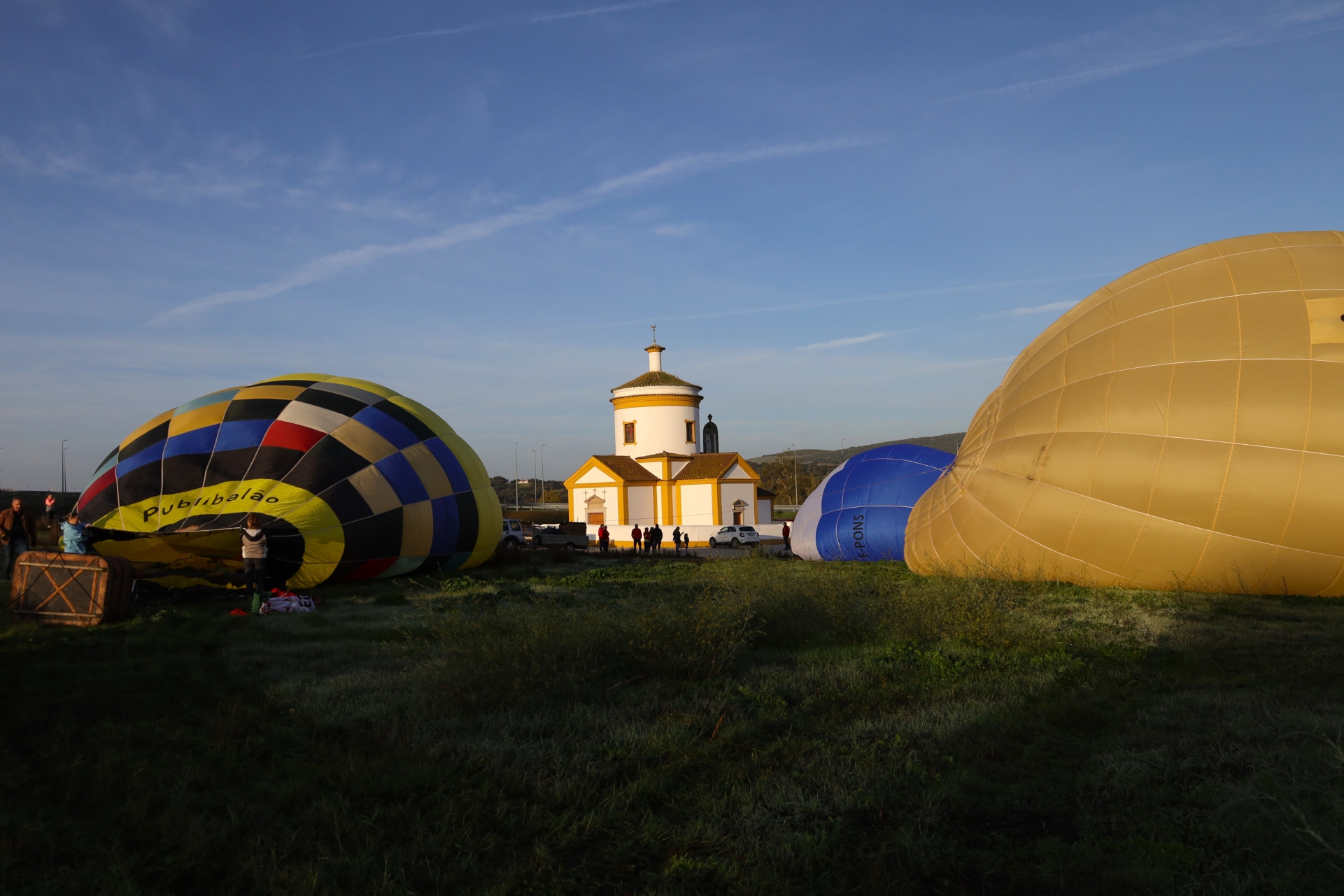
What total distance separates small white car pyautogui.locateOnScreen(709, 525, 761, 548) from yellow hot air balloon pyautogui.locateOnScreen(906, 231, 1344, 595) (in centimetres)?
2441

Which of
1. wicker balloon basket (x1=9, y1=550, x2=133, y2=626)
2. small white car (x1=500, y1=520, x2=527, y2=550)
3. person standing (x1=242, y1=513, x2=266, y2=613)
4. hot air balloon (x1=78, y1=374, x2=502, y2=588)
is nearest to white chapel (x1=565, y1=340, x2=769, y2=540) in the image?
small white car (x1=500, y1=520, x2=527, y2=550)

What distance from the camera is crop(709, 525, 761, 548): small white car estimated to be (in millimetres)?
35594

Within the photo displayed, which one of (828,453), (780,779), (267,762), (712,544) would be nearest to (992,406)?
(780,779)

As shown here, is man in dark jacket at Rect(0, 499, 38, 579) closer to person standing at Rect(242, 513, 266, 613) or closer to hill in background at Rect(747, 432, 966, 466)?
person standing at Rect(242, 513, 266, 613)

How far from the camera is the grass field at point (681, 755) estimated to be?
323 centimetres

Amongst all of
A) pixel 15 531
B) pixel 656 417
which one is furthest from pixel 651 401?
pixel 15 531

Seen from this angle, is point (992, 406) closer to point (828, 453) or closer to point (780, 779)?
point (780, 779)

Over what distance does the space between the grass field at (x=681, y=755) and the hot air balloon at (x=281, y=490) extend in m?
2.74

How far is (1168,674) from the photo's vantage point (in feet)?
19.9

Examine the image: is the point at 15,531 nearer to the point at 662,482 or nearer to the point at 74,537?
the point at 74,537

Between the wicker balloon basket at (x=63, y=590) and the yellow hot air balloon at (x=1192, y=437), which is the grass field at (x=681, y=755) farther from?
the yellow hot air balloon at (x=1192, y=437)

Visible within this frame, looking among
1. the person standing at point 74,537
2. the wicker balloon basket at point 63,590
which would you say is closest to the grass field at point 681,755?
the wicker balloon basket at point 63,590

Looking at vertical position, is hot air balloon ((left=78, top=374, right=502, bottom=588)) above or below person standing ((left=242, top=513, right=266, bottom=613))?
above

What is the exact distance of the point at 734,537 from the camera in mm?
36062
